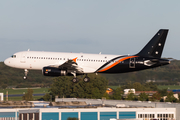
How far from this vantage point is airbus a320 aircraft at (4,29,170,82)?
214 feet

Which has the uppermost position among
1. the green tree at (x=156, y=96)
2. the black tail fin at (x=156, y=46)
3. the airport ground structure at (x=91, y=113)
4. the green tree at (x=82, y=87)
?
the black tail fin at (x=156, y=46)

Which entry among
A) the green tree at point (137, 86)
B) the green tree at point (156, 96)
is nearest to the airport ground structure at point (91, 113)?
the green tree at point (156, 96)

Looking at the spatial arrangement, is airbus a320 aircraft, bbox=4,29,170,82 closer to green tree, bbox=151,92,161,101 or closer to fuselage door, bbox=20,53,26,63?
fuselage door, bbox=20,53,26,63

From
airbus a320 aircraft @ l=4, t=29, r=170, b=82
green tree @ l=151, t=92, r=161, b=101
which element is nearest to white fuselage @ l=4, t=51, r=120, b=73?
airbus a320 aircraft @ l=4, t=29, r=170, b=82

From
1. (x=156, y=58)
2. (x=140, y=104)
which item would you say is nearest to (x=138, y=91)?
(x=140, y=104)

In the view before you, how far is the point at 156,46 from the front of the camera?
67062 mm

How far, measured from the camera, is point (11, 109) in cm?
5978

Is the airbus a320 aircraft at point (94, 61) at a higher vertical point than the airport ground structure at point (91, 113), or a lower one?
higher

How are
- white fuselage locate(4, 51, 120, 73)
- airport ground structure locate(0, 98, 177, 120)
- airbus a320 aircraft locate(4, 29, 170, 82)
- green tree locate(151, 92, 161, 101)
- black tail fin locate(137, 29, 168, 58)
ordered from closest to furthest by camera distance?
airport ground structure locate(0, 98, 177, 120), airbus a320 aircraft locate(4, 29, 170, 82), white fuselage locate(4, 51, 120, 73), black tail fin locate(137, 29, 168, 58), green tree locate(151, 92, 161, 101)

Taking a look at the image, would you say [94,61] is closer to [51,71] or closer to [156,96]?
[51,71]

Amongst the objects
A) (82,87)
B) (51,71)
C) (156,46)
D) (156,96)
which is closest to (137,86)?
(156,96)

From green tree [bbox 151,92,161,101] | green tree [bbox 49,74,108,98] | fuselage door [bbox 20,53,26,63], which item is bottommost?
green tree [bbox 151,92,161,101]

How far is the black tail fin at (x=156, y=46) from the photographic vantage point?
66750 mm

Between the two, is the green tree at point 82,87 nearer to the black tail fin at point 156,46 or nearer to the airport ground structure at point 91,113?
the black tail fin at point 156,46
